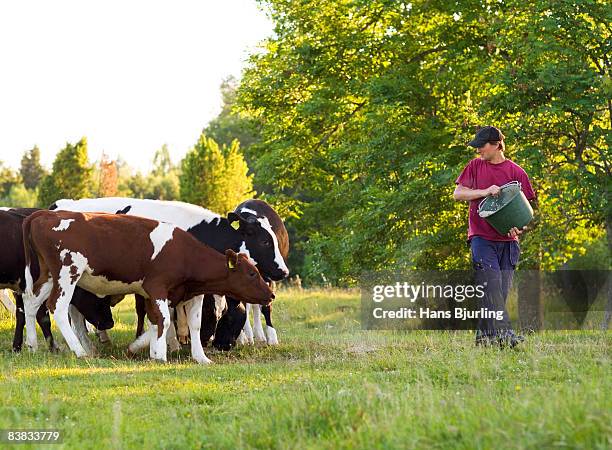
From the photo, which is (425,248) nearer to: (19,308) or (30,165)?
(19,308)

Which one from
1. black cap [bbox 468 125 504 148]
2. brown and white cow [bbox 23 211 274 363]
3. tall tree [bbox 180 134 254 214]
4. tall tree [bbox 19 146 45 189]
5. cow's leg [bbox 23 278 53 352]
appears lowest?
cow's leg [bbox 23 278 53 352]

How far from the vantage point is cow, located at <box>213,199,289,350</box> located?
1337cm

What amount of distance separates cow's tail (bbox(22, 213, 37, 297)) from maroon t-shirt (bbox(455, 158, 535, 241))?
501cm

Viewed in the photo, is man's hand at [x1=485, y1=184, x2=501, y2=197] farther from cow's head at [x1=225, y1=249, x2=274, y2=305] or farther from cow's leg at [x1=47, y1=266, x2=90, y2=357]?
cow's leg at [x1=47, y1=266, x2=90, y2=357]

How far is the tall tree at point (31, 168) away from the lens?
82.4m

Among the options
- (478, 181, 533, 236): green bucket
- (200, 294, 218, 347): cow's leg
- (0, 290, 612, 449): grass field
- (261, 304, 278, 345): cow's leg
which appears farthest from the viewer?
(261, 304, 278, 345): cow's leg

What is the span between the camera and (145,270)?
12.3 meters

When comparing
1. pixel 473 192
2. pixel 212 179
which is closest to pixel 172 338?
pixel 473 192

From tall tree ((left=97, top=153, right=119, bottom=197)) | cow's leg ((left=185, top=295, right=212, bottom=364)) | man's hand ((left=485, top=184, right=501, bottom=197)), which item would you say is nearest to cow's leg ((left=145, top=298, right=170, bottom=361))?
cow's leg ((left=185, top=295, right=212, bottom=364))

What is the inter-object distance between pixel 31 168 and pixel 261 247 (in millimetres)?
72819

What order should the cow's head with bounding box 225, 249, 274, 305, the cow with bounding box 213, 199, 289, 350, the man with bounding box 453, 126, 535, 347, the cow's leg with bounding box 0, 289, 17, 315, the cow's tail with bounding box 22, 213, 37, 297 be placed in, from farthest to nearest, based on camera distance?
the cow's leg with bounding box 0, 289, 17, 315
the cow with bounding box 213, 199, 289, 350
the cow's head with bounding box 225, 249, 274, 305
the cow's tail with bounding box 22, 213, 37, 297
the man with bounding box 453, 126, 535, 347

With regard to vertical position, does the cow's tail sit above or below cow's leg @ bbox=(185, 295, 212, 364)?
above

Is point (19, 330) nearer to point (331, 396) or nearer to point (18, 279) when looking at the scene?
point (18, 279)

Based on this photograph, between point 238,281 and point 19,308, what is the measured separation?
2872mm
